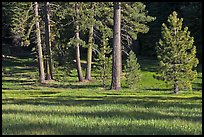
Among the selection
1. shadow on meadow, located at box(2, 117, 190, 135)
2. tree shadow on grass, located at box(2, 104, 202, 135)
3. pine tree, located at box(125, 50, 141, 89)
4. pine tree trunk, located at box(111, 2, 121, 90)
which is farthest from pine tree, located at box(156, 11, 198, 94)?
shadow on meadow, located at box(2, 117, 190, 135)

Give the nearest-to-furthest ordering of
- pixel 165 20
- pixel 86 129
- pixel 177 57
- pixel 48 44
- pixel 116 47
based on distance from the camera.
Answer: pixel 86 129 < pixel 116 47 < pixel 177 57 < pixel 48 44 < pixel 165 20

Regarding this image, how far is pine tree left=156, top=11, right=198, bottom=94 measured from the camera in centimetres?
3225

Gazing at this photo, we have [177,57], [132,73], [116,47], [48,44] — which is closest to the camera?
[116,47]

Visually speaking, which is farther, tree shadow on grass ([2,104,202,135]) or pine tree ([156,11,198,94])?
pine tree ([156,11,198,94])

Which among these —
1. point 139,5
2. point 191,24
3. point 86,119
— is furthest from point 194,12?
point 86,119

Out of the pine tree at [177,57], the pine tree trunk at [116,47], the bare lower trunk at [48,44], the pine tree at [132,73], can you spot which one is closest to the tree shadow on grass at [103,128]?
the pine tree trunk at [116,47]

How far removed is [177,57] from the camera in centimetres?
3275

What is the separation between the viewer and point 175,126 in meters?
9.34

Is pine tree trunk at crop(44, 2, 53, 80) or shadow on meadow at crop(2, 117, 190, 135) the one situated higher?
pine tree trunk at crop(44, 2, 53, 80)

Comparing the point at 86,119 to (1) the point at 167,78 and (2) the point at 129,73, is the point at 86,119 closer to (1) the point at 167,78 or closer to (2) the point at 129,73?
(1) the point at 167,78

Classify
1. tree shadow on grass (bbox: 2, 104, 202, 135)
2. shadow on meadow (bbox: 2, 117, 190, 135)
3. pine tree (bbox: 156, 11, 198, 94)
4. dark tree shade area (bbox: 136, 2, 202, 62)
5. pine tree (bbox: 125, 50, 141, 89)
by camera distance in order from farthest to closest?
dark tree shade area (bbox: 136, 2, 202, 62), pine tree (bbox: 125, 50, 141, 89), pine tree (bbox: 156, 11, 198, 94), tree shadow on grass (bbox: 2, 104, 202, 135), shadow on meadow (bbox: 2, 117, 190, 135)

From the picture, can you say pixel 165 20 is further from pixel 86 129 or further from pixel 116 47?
pixel 86 129

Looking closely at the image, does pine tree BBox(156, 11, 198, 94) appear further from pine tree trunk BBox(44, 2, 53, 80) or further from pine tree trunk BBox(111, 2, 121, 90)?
pine tree trunk BBox(44, 2, 53, 80)

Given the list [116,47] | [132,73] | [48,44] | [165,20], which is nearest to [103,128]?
[116,47]
